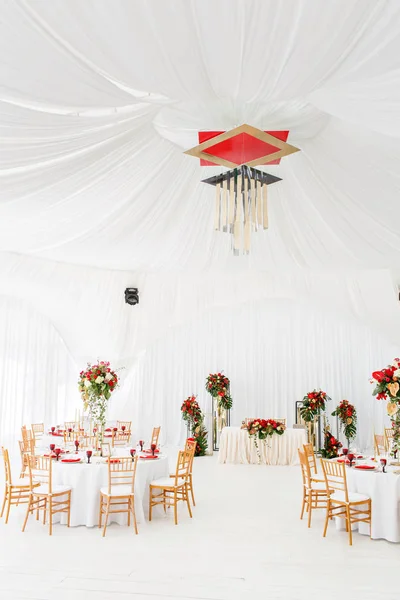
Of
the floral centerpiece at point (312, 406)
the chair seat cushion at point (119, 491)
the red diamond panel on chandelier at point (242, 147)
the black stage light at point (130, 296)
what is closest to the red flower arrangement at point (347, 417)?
the floral centerpiece at point (312, 406)

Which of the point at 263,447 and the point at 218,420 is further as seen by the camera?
the point at 218,420

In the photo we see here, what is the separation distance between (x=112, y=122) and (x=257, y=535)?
4684 millimetres

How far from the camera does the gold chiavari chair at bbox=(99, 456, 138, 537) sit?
5.73 metres

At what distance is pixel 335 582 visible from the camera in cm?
438

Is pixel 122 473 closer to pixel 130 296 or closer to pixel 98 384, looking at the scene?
pixel 98 384

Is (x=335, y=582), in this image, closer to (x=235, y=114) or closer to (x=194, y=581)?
(x=194, y=581)

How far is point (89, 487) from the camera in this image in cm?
604

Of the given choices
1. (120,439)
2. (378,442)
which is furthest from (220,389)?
(378,442)

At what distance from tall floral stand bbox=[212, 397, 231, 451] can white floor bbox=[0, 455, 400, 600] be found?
5.46 metres

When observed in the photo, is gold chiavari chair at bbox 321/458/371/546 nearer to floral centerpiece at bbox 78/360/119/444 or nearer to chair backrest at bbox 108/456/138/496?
chair backrest at bbox 108/456/138/496

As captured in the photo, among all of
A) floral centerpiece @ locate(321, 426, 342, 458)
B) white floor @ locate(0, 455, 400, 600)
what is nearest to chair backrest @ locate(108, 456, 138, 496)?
white floor @ locate(0, 455, 400, 600)

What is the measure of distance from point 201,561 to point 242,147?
4.00 metres

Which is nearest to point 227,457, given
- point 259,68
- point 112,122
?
point 112,122

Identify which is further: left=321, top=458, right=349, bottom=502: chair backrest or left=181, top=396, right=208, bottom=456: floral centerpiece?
left=181, top=396, right=208, bottom=456: floral centerpiece
